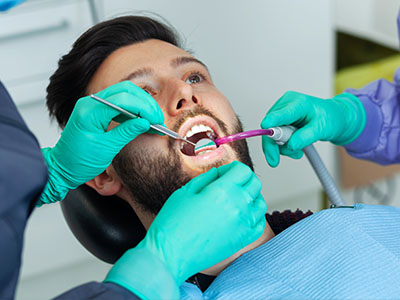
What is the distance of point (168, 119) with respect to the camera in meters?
1.15

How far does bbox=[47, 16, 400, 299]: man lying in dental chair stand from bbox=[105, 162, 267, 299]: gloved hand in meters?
0.14

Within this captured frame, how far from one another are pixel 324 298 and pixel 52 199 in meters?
0.64

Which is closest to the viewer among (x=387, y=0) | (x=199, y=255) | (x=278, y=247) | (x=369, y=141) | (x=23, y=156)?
(x=23, y=156)

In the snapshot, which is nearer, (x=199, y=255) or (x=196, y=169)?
(x=199, y=255)

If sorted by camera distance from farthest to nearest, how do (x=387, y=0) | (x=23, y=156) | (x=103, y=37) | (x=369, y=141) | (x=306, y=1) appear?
(x=387, y=0)
(x=306, y=1)
(x=369, y=141)
(x=103, y=37)
(x=23, y=156)

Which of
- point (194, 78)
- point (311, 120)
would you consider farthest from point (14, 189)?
point (311, 120)

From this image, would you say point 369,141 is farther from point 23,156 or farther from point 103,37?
point 23,156

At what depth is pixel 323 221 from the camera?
3.78ft

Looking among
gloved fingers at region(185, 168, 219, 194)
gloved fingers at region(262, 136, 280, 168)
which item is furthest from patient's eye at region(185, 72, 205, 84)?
gloved fingers at region(185, 168, 219, 194)

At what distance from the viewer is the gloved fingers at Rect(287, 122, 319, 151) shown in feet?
4.30

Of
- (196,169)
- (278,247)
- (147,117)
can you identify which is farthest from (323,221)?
(147,117)

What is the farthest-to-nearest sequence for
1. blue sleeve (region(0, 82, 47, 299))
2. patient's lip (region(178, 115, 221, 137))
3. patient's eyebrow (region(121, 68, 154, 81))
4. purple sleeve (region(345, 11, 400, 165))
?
purple sleeve (region(345, 11, 400, 165)) < patient's eyebrow (region(121, 68, 154, 81)) < patient's lip (region(178, 115, 221, 137)) < blue sleeve (region(0, 82, 47, 299))

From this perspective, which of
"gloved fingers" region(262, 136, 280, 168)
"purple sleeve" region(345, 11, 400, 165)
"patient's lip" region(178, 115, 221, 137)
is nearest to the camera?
"patient's lip" region(178, 115, 221, 137)

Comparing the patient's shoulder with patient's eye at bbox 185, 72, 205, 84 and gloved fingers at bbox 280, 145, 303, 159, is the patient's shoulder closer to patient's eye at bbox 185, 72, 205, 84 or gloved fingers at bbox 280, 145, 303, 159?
gloved fingers at bbox 280, 145, 303, 159
